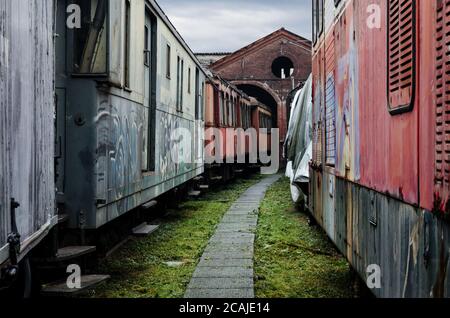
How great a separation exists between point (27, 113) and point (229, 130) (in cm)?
1739

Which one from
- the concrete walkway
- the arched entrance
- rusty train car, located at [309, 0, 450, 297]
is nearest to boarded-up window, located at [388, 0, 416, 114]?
rusty train car, located at [309, 0, 450, 297]

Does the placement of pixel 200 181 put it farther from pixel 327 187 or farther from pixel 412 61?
pixel 412 61

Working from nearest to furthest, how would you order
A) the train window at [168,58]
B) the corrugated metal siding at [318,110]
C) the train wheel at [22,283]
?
the train wheel at [22,283], the corrugated metal siding at [318,110], the train window at [168,58]

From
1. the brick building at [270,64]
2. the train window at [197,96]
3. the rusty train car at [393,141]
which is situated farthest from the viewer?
the brick building at [270,64]

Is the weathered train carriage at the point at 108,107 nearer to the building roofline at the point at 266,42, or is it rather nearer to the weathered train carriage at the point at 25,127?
the weathered train carriage at the point at 25,127

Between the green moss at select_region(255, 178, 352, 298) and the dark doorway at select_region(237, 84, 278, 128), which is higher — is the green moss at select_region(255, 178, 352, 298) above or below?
below

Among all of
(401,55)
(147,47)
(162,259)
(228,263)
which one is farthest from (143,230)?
(401,55)

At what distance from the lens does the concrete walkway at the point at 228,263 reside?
6.28 meters

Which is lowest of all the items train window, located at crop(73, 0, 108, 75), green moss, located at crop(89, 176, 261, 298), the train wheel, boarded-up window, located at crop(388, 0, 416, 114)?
green moss, located at crop(89, 176, 261, 298)

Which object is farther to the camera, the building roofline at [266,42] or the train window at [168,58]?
the building roofline at [266,42]

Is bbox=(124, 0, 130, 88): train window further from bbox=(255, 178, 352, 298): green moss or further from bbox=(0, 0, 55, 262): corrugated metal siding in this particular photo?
bbox=(255, 178, 352, 298): green moss

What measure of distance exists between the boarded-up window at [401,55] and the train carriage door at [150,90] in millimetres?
5073

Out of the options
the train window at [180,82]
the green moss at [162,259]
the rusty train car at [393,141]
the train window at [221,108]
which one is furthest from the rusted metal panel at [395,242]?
the train window at [221,108]

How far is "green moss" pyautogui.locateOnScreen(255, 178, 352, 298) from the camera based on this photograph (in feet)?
21.0
